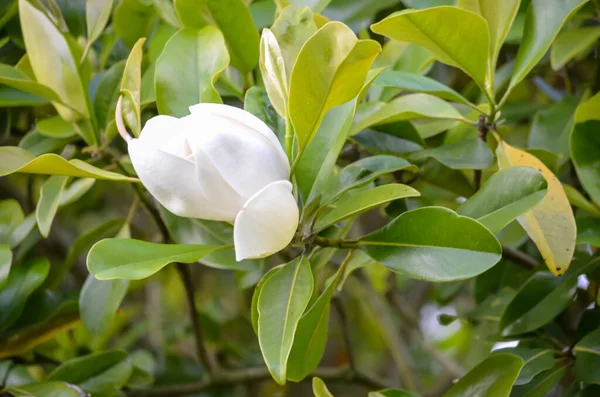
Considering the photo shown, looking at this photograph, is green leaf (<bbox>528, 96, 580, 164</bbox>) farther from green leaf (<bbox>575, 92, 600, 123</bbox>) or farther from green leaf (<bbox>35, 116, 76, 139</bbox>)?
green leaf (<bbox>35, 116, 76, 139</bbox>)

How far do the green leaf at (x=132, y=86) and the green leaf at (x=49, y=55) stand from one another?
18 centimetres

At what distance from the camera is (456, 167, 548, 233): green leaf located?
1.66ft

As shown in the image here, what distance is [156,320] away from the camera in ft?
5.56

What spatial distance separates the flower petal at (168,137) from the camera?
1.55 feet

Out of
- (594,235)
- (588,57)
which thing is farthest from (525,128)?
(594,235)

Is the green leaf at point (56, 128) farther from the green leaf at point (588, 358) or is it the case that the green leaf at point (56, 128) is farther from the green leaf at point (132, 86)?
the green leaf at point (588, 358)

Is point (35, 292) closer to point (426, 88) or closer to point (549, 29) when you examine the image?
point (426, 88)

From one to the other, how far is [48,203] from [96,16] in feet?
0.78

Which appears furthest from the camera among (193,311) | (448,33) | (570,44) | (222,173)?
(193,311)

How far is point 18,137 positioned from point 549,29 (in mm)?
821

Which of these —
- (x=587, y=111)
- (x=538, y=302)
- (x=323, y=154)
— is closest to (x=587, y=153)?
(x=587, y=111)

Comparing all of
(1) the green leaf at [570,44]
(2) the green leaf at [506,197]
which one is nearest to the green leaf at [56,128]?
(2) the green leaf at [506,197]

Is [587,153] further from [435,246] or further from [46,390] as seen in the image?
[46,390]

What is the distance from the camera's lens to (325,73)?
0.47m
